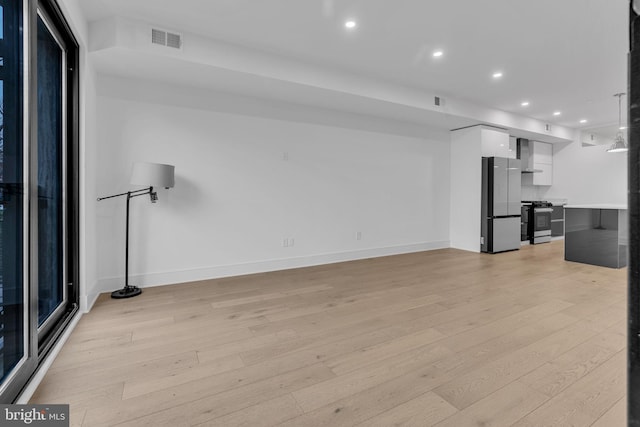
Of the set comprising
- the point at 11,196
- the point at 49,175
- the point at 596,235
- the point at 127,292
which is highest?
the point at 49,175

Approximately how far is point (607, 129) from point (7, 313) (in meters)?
11.3

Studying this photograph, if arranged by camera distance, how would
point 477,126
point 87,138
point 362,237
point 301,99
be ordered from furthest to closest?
1. point 477,126
2. point 362,237
3. point 301,99
4. point 87,138

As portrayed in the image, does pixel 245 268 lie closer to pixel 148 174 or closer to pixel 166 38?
pixel 148 174

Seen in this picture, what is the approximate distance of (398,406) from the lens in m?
1.71

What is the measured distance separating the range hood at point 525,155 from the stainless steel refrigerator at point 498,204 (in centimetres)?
139

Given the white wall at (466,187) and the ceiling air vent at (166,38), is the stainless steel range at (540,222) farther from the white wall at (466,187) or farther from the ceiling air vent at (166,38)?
the ceiling air vent at (166,38)

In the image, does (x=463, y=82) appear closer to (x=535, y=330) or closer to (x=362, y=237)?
(x=362, y=237)

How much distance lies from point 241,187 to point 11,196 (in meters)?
2.70

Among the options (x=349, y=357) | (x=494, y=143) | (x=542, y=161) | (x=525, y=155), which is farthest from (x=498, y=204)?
(x=349, y=357)

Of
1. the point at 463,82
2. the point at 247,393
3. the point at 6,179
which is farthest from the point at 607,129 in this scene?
the point at 6,179

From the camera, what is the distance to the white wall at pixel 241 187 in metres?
3.74

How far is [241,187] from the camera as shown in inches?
174

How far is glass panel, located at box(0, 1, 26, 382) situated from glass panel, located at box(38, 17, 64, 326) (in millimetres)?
540

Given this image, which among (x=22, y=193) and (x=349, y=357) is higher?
(x=22, y=193)
